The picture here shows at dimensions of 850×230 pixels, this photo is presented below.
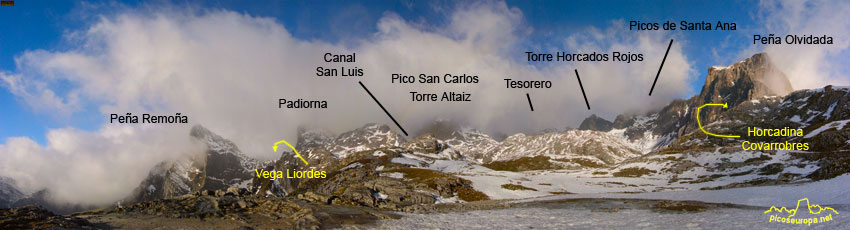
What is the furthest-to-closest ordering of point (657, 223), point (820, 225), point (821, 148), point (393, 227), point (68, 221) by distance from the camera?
point (821, 148) → point (393, 227) → point (657, 223) → point (68, 221) → point (820, 225)

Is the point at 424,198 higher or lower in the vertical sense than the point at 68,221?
lower

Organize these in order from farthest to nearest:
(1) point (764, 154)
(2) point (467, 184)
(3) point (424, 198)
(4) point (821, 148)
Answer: (4) point (821, 148) < (1) point (764, 154) < (2) point (467, 184) < (3) point (424, 198)

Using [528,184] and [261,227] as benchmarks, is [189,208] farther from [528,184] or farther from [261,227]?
[528,184]

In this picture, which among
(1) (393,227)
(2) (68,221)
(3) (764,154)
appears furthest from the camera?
(3) (764,154)

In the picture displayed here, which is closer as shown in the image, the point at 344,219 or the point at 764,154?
the point at 344,219

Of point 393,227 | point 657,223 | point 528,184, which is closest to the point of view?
point 657,223

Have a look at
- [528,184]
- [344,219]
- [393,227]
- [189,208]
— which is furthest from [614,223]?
[528,184]

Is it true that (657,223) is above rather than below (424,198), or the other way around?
above

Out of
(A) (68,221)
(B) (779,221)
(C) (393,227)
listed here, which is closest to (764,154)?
(B) (779,221)

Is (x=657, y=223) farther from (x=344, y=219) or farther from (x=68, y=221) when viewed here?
(x=68, y=221)
